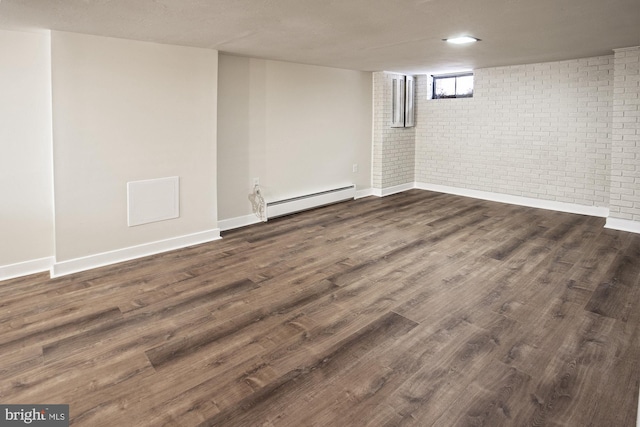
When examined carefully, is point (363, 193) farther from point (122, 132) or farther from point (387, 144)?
point (122, 132)

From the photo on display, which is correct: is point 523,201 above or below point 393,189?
below

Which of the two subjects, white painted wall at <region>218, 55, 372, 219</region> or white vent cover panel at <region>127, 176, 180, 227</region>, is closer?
white vent cover panel at <region>127, 176, 180, 227</region>

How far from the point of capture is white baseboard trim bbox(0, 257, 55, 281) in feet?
11.9

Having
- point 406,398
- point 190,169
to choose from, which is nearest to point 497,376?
point 406,398

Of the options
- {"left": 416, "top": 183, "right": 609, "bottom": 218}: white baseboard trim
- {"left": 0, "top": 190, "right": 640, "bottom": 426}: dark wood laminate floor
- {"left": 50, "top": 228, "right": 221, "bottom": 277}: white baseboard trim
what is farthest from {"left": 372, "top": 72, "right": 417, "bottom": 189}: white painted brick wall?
{"left": 50, "top": 228, "right": 221, "bottom": 277}: white baseboard trim

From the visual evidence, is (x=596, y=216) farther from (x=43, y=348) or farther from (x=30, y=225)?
(x=30, y=225)

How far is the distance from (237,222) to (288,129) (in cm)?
156

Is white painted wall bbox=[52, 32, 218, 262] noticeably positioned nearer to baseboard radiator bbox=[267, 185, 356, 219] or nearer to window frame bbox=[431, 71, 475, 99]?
baseboard radiator bbox=[267, 185, 356, 219]

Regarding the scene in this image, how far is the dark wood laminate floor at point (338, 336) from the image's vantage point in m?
2.00

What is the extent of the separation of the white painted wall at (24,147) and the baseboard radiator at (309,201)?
2.66 m

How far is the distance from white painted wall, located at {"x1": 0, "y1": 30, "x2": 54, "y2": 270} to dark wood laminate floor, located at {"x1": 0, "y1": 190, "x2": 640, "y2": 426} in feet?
1.43

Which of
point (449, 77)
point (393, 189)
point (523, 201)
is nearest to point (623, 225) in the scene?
point (523, 201)

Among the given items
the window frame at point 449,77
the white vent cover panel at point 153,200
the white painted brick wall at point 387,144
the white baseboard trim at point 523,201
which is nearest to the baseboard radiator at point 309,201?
the white painted brick wall at point 387,144

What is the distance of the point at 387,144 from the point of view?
729 cm
